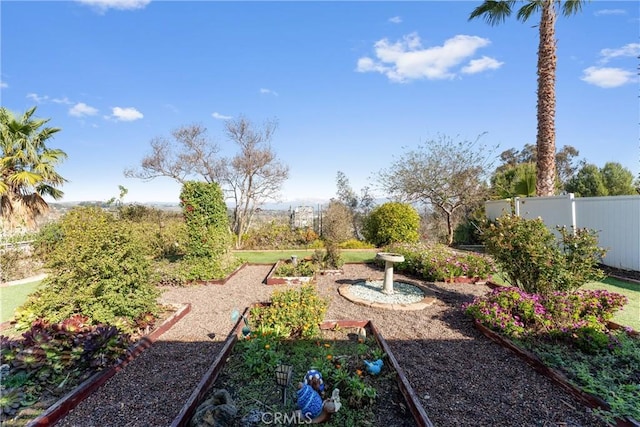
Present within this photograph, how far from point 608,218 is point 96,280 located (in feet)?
35.4

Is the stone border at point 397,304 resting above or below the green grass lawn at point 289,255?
above

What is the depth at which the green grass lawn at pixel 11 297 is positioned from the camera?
4.59 meters

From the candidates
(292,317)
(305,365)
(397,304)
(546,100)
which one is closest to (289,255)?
(397,304)

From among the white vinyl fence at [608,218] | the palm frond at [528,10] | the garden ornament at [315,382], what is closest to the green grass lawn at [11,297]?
the garden ornament at [315,382]

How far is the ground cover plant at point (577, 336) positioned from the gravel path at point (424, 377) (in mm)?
224

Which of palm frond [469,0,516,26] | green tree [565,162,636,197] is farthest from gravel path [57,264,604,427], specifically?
green tree [565,162,636,197]

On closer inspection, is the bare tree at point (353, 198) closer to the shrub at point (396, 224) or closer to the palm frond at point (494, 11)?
the shrub at point (396, 224)

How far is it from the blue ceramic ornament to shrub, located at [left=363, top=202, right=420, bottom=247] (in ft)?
29.6

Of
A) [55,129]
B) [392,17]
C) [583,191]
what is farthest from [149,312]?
[583,191]

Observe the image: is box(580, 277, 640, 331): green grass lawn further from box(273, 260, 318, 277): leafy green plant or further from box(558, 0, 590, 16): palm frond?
box(558, 0, 590, 16): palm frond

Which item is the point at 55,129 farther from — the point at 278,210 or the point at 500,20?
the point at 500,20

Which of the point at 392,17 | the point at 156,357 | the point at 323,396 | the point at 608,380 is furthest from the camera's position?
the point at 392,17

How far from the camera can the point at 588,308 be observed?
3668 millimetres

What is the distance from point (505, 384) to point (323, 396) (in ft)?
5.87
